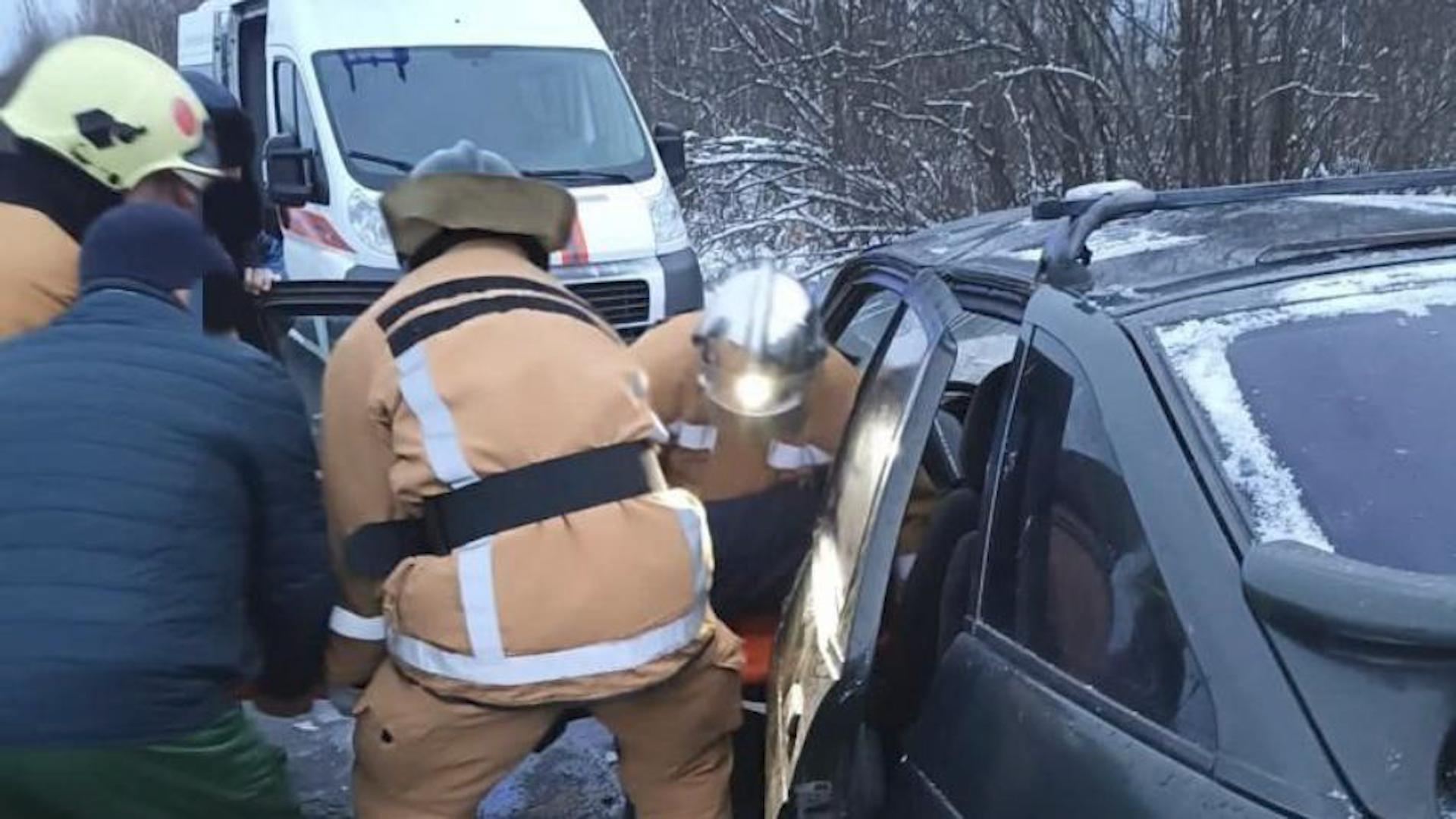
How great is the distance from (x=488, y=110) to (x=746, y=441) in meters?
6.04

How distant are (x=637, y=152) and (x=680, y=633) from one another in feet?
21.9

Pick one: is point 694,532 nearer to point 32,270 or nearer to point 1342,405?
point 1342,405

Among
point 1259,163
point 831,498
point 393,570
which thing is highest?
point 393,570

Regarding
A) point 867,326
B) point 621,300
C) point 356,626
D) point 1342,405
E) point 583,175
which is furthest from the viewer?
point 583,175

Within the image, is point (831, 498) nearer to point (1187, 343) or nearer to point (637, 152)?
point (1187, 343)

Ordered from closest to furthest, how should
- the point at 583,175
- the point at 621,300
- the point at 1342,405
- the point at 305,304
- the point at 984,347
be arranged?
the point at 1342,405 < the point at 984,347 < the point at 305,304 < the point at 621,300 < the point at 583,175

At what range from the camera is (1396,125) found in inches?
348

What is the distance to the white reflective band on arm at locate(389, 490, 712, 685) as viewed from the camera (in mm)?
2197

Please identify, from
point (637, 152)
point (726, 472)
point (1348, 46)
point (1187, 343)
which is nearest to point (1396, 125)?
point (1348, 46)

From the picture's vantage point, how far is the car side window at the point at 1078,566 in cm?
158

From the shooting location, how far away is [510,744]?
2387 mm

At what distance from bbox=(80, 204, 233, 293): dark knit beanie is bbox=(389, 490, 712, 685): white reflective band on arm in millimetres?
633

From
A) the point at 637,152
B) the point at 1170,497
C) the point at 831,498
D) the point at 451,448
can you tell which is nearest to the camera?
the point at 1170,497

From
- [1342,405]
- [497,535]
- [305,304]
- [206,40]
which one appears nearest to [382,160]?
[206,40]
